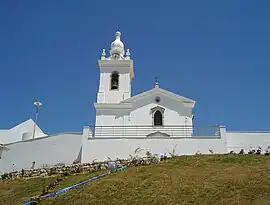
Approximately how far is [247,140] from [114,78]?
1380 cm

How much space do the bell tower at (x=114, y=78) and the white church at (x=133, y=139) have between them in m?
1.62

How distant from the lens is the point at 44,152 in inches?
897

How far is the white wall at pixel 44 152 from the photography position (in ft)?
73.8

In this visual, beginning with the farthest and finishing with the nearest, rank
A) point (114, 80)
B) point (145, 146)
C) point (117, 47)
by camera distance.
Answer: point (117, 47)
point (114, 80)
point (145, 146)

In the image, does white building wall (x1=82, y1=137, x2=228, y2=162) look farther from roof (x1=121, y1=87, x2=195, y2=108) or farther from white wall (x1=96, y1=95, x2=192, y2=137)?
roof (x1=121, y1=87, x2=195, y2=108)

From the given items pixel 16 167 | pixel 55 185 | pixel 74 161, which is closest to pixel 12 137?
pixel 16 167

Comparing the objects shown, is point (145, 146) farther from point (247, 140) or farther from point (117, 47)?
point (117, 47)

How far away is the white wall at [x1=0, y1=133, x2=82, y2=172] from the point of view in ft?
73.8

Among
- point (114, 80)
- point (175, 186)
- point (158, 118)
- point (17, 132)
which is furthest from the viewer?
point (17, 132)

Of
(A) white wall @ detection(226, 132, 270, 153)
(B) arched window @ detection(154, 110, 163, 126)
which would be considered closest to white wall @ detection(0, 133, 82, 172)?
(B) arched window @ detection(154, 110, 163, 126)

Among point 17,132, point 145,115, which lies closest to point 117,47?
point 145,115

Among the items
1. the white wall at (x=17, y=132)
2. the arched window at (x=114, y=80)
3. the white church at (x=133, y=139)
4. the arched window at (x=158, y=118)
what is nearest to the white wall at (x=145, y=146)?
the white church at (x=133, y=139)

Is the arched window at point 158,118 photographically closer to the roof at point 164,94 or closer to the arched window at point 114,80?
the roof at point 164,94

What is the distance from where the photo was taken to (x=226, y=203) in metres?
10.5
